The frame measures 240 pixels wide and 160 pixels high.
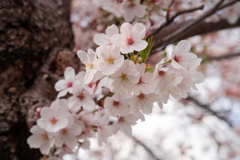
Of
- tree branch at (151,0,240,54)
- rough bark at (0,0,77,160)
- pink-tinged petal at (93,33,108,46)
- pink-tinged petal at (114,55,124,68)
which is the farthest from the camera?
tree branch at (151,0,240,54)

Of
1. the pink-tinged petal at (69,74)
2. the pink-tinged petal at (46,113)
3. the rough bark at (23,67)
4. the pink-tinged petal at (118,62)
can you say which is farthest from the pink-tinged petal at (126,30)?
the rough bark at (23,67)

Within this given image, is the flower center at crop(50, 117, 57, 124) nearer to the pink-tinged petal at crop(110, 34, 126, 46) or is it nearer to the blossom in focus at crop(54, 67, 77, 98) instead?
the blossom in focus at crop(54, 67, 77, 98)

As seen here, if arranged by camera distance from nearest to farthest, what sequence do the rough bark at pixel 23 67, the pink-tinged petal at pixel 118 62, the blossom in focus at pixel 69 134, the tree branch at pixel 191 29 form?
the pink-tinged petal at pixel 118 62, the blossom in focus at pixel 69 134, the rough bark at pixel 23 67, the tree branch at pixel 191 29

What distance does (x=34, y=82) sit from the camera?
120 centimetres

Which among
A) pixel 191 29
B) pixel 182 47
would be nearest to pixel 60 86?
pixel 182 47

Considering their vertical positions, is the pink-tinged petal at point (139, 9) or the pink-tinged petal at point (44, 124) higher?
the pink-tinged petal at point (139, 9)

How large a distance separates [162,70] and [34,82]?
3.27 feet

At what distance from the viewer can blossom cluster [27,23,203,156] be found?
543mm

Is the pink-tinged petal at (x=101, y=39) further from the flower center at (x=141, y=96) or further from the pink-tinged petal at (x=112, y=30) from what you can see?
the flower center at (x=141, y=96)

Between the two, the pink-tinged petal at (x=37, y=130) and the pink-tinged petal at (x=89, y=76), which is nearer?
the pink-tinged petal at (x=89, y=76)

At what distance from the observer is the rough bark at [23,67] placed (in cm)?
101

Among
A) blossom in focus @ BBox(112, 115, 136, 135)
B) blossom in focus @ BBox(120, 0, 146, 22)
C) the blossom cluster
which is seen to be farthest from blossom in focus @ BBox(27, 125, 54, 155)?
blossom in focus @ BBox(120, 0, 146, 22)

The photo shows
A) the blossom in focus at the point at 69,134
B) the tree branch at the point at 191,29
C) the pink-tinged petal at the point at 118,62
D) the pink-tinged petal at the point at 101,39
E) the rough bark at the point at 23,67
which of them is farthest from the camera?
the tree branch at the point at 191,29

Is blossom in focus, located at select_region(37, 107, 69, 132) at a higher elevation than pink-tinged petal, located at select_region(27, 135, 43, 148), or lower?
higher
